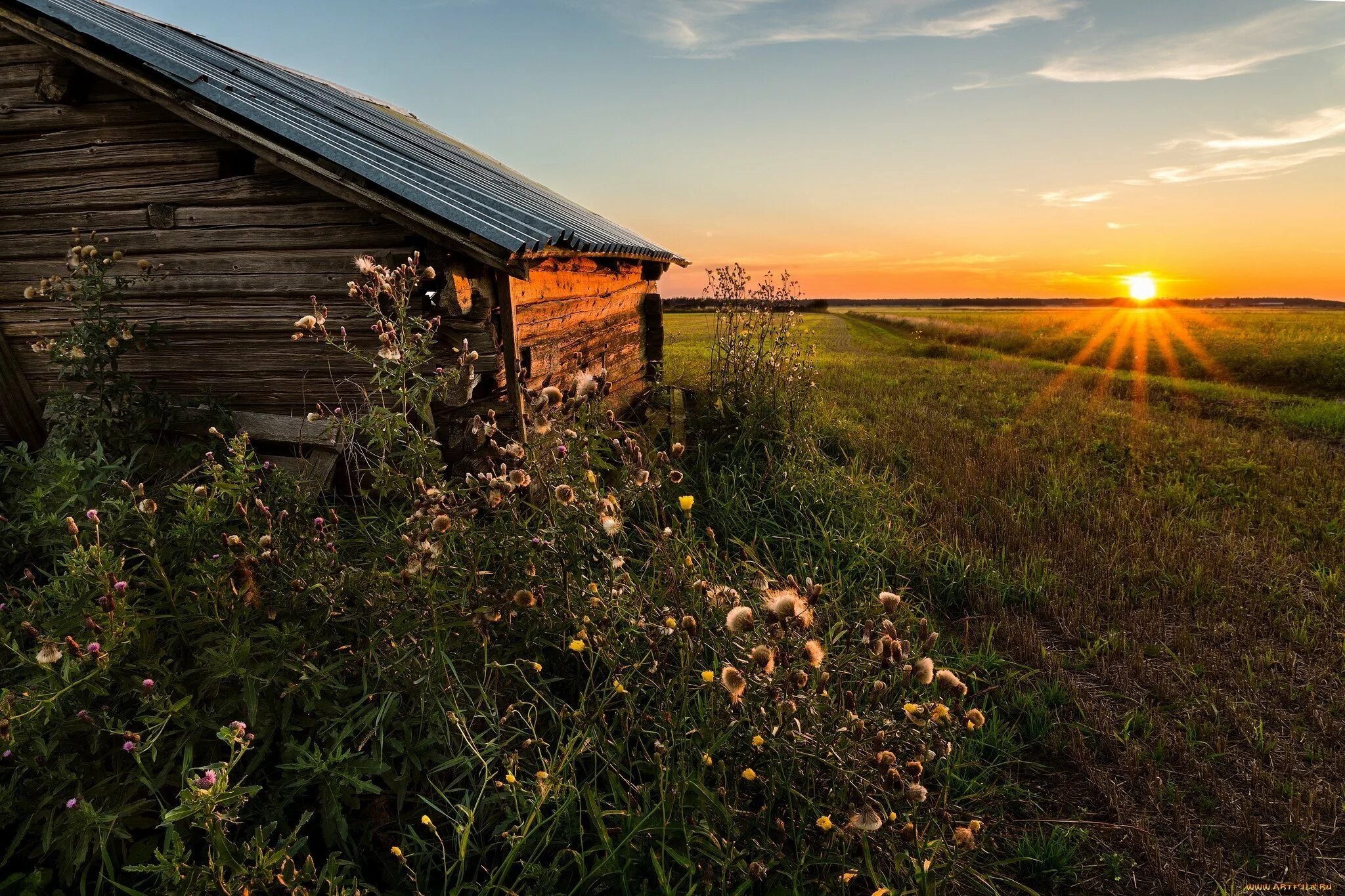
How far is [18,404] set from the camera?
18.5 ft

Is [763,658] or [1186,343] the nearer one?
[763,658]

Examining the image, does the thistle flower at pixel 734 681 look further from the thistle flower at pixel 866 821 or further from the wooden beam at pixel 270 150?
the wooden beam at pixel 270 150

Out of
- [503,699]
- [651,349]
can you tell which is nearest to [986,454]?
[651,349]

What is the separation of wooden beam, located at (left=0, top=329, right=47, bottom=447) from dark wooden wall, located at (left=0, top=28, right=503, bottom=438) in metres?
0.58

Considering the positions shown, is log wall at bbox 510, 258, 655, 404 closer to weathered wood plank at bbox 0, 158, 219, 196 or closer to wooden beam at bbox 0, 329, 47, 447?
weathered wood plank at bbox 0, 158, 219, 196

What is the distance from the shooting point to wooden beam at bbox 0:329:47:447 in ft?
18.2

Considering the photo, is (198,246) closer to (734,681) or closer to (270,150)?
(270,150)

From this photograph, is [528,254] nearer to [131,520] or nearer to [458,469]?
[458,469]

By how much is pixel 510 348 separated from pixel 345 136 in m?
2.03

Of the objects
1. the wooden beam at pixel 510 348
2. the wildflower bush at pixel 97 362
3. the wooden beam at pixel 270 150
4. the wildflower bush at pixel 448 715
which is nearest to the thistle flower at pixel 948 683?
the wildflower bush at pixel 448 715

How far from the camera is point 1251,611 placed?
14.9 feet

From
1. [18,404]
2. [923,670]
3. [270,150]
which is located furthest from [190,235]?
[923,670]

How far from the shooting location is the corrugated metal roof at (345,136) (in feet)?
13.4

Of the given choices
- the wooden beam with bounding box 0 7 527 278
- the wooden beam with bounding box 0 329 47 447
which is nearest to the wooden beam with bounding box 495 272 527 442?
the wooden beam with bounding box 0 7 527 278
